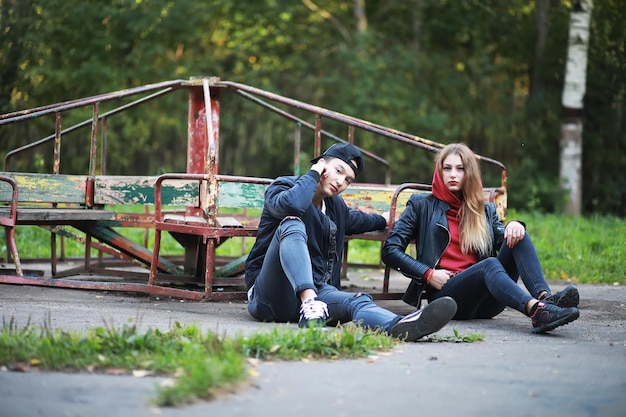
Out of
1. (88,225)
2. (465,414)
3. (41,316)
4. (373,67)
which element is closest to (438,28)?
(373,67)

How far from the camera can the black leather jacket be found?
5.73 metres

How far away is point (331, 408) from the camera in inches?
129

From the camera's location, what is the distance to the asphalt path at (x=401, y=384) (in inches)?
128

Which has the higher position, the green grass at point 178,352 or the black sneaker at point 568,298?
the black sneaker at point 568,298

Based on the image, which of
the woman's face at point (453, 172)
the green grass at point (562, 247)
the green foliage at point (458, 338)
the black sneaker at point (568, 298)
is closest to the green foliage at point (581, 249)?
the green grass at point (562, 247)

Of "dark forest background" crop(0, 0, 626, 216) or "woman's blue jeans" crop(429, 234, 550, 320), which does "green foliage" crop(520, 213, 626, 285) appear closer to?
"woman's blue jeans" crop(429, 234, 550, 320)

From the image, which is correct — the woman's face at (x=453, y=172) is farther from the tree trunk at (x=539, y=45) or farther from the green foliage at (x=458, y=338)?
the tree trunk at (x=539, y=45)

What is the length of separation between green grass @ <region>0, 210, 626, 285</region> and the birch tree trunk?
95.5 inches

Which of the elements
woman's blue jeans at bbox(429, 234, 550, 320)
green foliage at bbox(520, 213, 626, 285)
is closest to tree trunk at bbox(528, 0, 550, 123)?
green foliage at bbox(520, 213, 626, 285)

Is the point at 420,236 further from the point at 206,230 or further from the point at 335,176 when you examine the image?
the point at 206,230

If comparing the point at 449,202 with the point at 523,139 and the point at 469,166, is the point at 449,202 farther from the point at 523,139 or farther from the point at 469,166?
the point at 523,139

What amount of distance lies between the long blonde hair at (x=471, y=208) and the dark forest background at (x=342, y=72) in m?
10.9

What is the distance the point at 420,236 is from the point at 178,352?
234 cm

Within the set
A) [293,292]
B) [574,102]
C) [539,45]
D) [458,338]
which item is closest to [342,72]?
[539,45]
